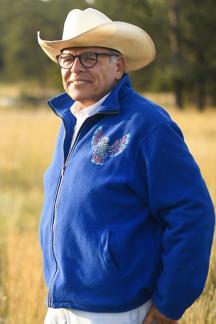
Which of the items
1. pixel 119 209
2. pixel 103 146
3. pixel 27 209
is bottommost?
pixel 27 209

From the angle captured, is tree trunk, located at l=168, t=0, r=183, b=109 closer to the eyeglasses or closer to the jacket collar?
the jacket collar

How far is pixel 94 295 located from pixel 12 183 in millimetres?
7804

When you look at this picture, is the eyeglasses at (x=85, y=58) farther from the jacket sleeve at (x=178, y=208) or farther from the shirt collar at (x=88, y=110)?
the jacket sleeve at (x=178, y=208)

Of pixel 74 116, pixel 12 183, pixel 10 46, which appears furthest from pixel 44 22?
pixel 74 116

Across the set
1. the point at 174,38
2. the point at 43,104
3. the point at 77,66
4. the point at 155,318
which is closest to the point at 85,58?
the point at 77,66

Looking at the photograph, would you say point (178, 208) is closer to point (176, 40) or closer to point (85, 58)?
point (85, 58)

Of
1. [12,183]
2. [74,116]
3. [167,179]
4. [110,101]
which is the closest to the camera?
[167,179]

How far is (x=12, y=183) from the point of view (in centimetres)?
959

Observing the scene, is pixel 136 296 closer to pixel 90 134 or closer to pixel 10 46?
pixel 90 134

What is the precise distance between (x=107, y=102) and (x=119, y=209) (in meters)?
0.33

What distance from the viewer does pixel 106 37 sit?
2049 mm

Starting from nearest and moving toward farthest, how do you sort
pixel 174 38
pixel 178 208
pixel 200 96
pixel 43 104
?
pixel 178 208 < pixel 174 38 < pixel 200 96 < pixel 43 104

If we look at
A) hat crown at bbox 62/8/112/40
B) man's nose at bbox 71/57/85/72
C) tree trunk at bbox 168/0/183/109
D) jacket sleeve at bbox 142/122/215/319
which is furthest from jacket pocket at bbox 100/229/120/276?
tree trunk at bbox 168/0/183/109

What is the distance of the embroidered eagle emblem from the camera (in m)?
1.86
